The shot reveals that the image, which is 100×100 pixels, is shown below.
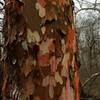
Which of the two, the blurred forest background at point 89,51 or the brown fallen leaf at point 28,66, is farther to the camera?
the blurred forest background at point 89,51

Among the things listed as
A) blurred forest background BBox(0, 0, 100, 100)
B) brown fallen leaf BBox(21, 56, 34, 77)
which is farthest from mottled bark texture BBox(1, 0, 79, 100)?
blurred forest background BBox(0, 0, 100, 100)

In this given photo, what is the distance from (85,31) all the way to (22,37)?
43.0 feet

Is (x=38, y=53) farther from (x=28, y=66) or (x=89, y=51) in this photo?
(x=89, y=51)

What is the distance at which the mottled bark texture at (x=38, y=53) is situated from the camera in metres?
1.31

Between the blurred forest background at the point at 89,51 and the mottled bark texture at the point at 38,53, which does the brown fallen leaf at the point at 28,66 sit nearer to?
the mottled bark texture at the point at 38,53

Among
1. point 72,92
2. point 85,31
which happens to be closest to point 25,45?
point 72,92

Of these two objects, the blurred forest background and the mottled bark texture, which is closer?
the mottled bark texture

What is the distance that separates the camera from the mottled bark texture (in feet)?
4.28

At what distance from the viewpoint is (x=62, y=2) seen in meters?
1.38

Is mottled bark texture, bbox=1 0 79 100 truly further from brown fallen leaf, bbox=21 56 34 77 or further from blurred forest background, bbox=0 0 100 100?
blurred forest background, bbox=0 0 100 100

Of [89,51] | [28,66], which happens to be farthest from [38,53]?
[89,51]

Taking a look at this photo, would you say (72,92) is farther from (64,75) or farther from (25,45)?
(25,45)

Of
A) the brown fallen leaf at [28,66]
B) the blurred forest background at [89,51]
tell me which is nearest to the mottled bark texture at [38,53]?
the brown fallen leaf at [28,66]

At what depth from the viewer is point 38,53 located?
1.32 metres
